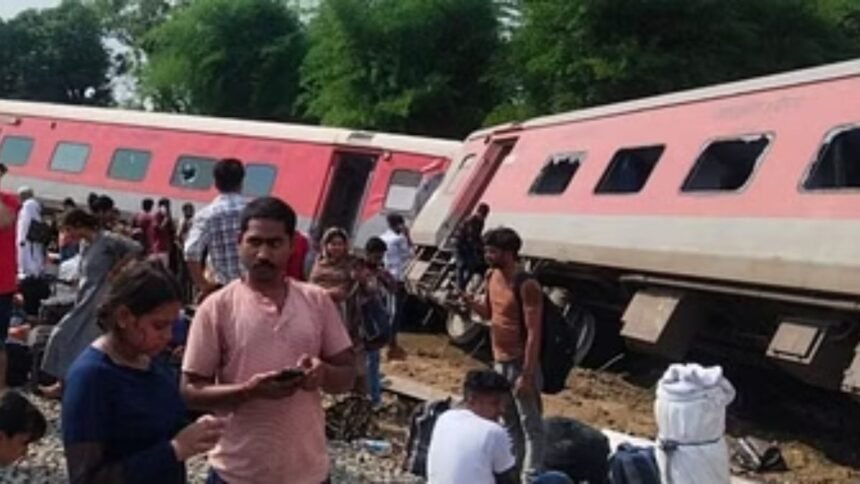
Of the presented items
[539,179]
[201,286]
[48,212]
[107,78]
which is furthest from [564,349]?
[107,78]

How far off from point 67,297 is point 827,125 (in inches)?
215

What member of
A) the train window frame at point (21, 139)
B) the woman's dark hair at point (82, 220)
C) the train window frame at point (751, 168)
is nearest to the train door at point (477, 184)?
the train window frame at point (751, 168)

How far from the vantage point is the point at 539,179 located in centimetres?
1305

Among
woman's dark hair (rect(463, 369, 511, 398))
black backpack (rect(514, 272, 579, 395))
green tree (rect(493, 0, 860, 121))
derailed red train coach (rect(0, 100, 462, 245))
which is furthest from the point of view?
green tree (rect(493, 0, 860, 121))

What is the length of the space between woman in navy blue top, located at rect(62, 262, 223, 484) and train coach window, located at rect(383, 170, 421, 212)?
13.5m

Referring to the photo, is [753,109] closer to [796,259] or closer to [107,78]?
[796,259]

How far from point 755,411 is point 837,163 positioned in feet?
9.31

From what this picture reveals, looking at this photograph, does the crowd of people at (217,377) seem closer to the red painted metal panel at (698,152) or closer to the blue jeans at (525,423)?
the blue jeans at (525,423)

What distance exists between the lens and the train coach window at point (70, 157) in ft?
68.0

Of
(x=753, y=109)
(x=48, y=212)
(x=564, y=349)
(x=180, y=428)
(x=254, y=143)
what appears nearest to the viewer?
(x=180, y=428)

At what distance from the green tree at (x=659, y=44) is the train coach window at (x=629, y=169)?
13654 mm

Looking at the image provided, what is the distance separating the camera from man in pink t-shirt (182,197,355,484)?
3938 mm

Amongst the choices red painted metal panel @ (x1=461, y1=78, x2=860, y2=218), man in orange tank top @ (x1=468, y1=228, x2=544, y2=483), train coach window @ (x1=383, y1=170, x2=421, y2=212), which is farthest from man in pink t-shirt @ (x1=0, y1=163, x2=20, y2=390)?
train coach window @ (x1=383, y1=170, x2=421, y2=212)

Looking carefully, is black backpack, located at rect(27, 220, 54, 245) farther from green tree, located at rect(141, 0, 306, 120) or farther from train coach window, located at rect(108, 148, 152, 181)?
green tree, located at rect(141, 0, 306, 120)
